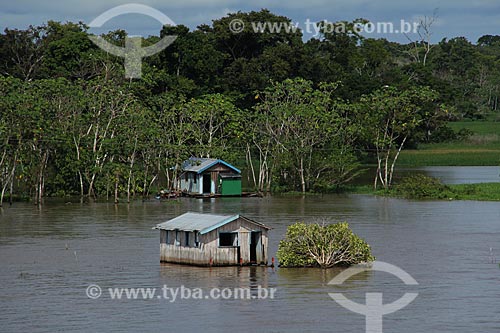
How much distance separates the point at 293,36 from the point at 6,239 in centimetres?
5266

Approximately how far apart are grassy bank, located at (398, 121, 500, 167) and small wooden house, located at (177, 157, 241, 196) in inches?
1124

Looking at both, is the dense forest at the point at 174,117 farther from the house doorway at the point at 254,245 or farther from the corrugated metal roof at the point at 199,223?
the house doorway at the point at 254,245

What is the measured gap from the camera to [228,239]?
3638cm

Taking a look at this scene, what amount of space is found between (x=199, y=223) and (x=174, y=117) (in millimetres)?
36490

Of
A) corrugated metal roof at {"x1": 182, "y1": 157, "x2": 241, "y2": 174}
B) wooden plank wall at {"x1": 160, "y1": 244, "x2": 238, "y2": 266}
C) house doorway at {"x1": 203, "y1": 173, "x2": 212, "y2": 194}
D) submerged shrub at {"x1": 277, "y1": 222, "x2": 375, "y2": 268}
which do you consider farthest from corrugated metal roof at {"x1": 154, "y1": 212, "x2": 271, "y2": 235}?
house doorway at {"x1": 203, "y1": 173, "x2": 212, "y2": 194}

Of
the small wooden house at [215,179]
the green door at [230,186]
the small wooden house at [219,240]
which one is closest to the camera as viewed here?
the small wooden house at [219,240]

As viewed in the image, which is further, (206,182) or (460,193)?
(206,182)

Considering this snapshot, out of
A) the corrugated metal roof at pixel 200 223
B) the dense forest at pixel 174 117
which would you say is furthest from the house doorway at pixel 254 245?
the dense forest at pixel 174 117

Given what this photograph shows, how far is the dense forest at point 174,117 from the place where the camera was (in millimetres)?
63781

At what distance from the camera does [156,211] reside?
188ft

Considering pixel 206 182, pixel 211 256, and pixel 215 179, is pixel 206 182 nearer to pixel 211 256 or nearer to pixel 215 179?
pixel 215 179

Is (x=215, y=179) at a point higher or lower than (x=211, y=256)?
higher

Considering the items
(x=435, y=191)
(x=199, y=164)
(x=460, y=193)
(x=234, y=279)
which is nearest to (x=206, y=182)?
(x=199, y=164)

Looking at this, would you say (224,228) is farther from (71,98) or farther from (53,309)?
(71,98)
